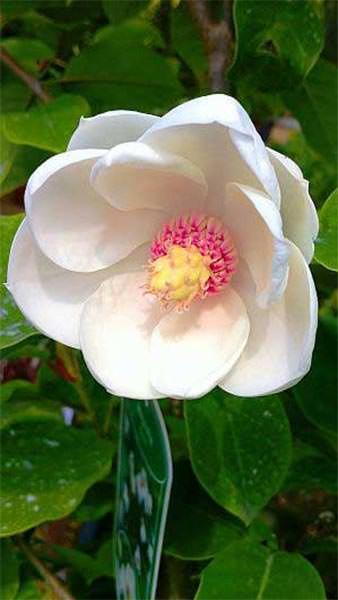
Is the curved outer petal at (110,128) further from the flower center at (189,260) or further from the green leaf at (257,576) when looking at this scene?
the green leaf at (257,576)

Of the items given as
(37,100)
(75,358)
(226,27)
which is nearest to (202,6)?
(226,27)

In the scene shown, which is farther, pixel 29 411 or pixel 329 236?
pixel 29 411

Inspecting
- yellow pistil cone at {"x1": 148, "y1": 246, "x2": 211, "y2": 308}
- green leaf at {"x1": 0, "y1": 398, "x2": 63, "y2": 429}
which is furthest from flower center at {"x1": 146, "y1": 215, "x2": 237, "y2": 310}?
green leaf at {"x1": 0, "y1": 398, "x2": 63, "y2": 429}

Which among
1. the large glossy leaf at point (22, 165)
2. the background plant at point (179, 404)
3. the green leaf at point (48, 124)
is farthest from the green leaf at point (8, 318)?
the large glossy leaf at point (22, 165)

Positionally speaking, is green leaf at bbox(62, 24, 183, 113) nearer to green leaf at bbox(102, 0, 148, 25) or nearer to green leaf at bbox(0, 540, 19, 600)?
green leaf at bbox(102, 0, 148, 25)

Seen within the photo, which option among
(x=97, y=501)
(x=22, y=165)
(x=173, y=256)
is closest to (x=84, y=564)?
(x=97, y=501)

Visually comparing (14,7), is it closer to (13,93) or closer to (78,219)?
(13,93)
